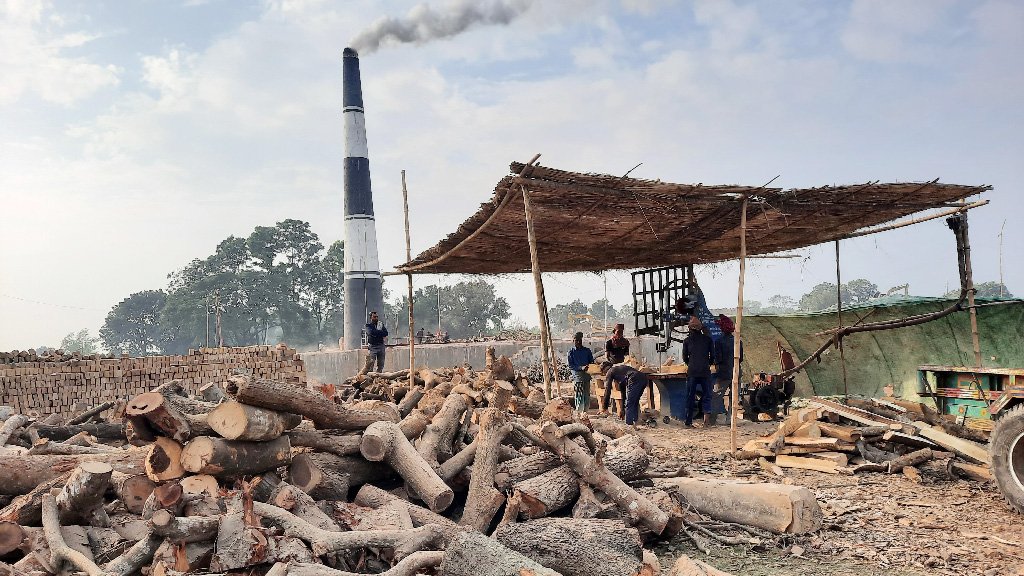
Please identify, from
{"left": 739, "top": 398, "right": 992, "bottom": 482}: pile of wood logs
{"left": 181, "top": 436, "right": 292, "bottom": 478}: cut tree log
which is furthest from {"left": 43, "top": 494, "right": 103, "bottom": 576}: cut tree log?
{"left": 739, "top": 398, "right": 992, "bottom": 482}: pile of wood logs

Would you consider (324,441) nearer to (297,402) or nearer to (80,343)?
(297,402)

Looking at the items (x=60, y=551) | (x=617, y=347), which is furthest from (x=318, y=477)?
(x=617, y=347)

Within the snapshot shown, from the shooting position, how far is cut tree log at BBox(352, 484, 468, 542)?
16.0 feet

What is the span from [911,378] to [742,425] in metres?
4.14

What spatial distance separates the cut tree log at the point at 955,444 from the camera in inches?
267

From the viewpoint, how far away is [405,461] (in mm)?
5227

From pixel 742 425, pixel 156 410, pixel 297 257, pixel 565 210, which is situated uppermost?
pixel 297 257

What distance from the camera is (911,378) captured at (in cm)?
1321

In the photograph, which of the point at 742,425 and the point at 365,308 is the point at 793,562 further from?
the point at 365,308

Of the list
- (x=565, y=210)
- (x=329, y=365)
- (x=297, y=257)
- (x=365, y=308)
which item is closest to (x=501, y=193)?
(x=565, y=210)

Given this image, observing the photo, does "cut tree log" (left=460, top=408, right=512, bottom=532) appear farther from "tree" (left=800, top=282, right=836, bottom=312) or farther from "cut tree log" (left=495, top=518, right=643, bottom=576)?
"tree" (left=800, top=282, right=836, bottom=312)

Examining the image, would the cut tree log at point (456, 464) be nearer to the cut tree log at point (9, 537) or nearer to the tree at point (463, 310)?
the cut tree log at point (9, 537)

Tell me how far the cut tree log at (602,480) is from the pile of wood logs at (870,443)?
3063 millimetres

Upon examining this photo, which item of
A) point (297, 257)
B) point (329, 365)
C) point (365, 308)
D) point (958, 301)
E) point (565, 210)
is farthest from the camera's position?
point (297, 257)
